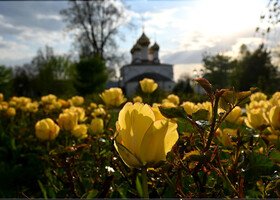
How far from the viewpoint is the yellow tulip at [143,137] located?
40cm

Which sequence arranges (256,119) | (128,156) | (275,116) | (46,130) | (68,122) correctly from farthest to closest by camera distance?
(46,130)
(68,122)
(256,119)
(275,116)
(128,156)

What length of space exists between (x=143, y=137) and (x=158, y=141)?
0.02 m

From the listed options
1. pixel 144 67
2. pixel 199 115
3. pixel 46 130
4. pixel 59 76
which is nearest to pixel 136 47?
pixel 144 67

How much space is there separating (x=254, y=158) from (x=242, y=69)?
1168 inches

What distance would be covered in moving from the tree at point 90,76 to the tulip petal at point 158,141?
78.5ft

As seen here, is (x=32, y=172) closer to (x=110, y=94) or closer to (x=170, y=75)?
(x=110, y=94)

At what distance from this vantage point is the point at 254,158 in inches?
16.6

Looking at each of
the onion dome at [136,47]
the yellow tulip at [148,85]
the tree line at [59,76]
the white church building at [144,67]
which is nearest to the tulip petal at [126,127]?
the yellow tulip at [148,85]

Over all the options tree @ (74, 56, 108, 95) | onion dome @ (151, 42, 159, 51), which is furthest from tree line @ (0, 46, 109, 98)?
onion dome @ (151, 42, 159, 51)

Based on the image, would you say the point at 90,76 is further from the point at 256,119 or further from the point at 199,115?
the point at 199,115

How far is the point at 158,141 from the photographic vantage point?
0.40 metres

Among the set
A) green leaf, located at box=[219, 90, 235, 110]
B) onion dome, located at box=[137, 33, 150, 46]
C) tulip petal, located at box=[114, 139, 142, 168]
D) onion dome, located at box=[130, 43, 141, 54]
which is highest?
onion dome, located at box=[137, 33, 150, 46]

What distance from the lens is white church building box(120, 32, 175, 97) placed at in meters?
36.9

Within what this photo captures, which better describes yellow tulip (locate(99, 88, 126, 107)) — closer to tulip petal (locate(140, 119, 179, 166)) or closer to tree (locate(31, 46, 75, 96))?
tulip petal (locate(140, 119, 179, 166))
